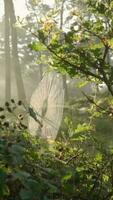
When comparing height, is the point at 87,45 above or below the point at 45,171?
above

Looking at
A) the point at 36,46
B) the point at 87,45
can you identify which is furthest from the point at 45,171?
the point at 87,45

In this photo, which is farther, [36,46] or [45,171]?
[36,46]

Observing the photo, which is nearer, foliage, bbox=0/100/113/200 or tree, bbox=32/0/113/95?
foliage, bbox=0/100/113/200

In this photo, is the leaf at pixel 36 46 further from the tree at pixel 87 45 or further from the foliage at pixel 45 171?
the foliage at pixel 45 171

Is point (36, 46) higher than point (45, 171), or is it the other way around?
point (36, 46)

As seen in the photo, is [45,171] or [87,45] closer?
[45,171]

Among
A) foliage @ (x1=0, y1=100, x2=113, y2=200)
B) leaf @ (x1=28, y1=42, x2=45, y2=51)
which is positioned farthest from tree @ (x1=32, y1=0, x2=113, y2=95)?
foliage @ (x1=0, y1=100, x2=113, y2=200)

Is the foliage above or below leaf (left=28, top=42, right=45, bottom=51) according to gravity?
below

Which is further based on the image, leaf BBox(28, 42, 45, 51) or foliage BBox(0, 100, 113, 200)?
leaf BBox(28, 42, 45, 51)

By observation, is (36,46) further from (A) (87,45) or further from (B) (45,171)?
(B) (45,171)

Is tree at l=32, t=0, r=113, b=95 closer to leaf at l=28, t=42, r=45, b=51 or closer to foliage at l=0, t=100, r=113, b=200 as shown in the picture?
leaf at l=28, t=42, r=45, b=51

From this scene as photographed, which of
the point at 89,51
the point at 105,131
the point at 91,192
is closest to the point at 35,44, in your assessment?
the point at 89,51

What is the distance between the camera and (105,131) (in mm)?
16391

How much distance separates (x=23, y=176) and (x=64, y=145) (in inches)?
52.8
